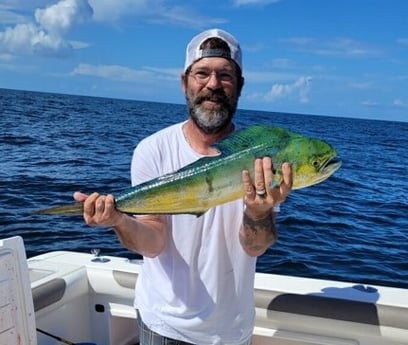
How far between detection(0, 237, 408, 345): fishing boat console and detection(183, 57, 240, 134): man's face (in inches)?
47.5

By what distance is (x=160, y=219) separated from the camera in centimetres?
246

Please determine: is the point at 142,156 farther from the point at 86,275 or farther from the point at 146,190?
the point at 86,275

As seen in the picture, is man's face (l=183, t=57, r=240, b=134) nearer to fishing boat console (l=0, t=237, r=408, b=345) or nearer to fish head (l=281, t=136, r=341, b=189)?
fish head (l=281, t=136, r=341, b=189)

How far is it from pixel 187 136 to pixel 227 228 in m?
0.46

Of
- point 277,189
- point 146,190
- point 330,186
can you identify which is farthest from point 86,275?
point 330,186

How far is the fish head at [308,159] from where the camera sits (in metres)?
2.03

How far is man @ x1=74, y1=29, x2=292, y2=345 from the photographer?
2.39 metres

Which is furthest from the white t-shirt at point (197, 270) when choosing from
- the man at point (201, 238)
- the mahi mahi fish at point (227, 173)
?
the mahi mahi fish at point (227, 173)

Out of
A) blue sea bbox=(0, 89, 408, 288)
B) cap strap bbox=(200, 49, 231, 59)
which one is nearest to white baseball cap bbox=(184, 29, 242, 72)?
cap strap bbox=(200, 49, 231, 59)

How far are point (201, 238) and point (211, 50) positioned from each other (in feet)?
2.70

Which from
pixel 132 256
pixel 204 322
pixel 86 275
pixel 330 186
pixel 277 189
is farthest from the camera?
pixel 330 186

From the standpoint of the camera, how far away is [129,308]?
12.9 feet

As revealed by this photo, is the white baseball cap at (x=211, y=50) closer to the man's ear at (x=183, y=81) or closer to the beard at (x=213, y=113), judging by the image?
the man's ear at (x=183, y=81)

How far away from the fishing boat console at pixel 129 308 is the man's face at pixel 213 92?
1206mm
